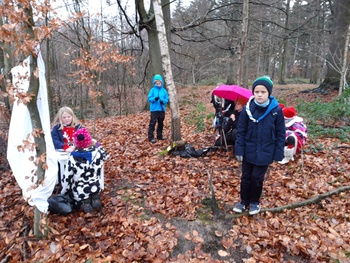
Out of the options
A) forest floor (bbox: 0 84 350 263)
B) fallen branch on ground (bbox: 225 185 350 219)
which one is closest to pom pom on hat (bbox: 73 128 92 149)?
forest floor (bbox: 0 84 350 263)

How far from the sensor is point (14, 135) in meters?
2.77

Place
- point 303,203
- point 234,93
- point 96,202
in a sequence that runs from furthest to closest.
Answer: point 234,93 → point 96,202 → point 303,203

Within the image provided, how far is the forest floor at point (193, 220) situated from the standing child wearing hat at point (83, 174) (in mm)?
187

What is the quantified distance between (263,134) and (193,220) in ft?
4.85

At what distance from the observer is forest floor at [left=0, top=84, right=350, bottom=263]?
2.66m

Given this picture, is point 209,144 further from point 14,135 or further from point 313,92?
point 313,92

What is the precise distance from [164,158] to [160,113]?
1.49 meters

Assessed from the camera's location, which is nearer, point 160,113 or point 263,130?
point 263,130

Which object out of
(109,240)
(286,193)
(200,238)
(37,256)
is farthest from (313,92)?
(37,256)

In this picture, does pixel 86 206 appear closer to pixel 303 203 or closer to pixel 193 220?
pixel 193 220

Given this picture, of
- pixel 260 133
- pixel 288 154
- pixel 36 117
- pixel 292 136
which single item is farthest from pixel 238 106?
pixel 36 117

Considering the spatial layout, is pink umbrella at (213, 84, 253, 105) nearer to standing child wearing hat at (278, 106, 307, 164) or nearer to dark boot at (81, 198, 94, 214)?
standing child wearing hat at (278, 106, 307, 164)

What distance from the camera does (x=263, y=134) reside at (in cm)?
290

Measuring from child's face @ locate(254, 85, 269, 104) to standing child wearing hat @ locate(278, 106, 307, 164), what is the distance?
76.8 inches
